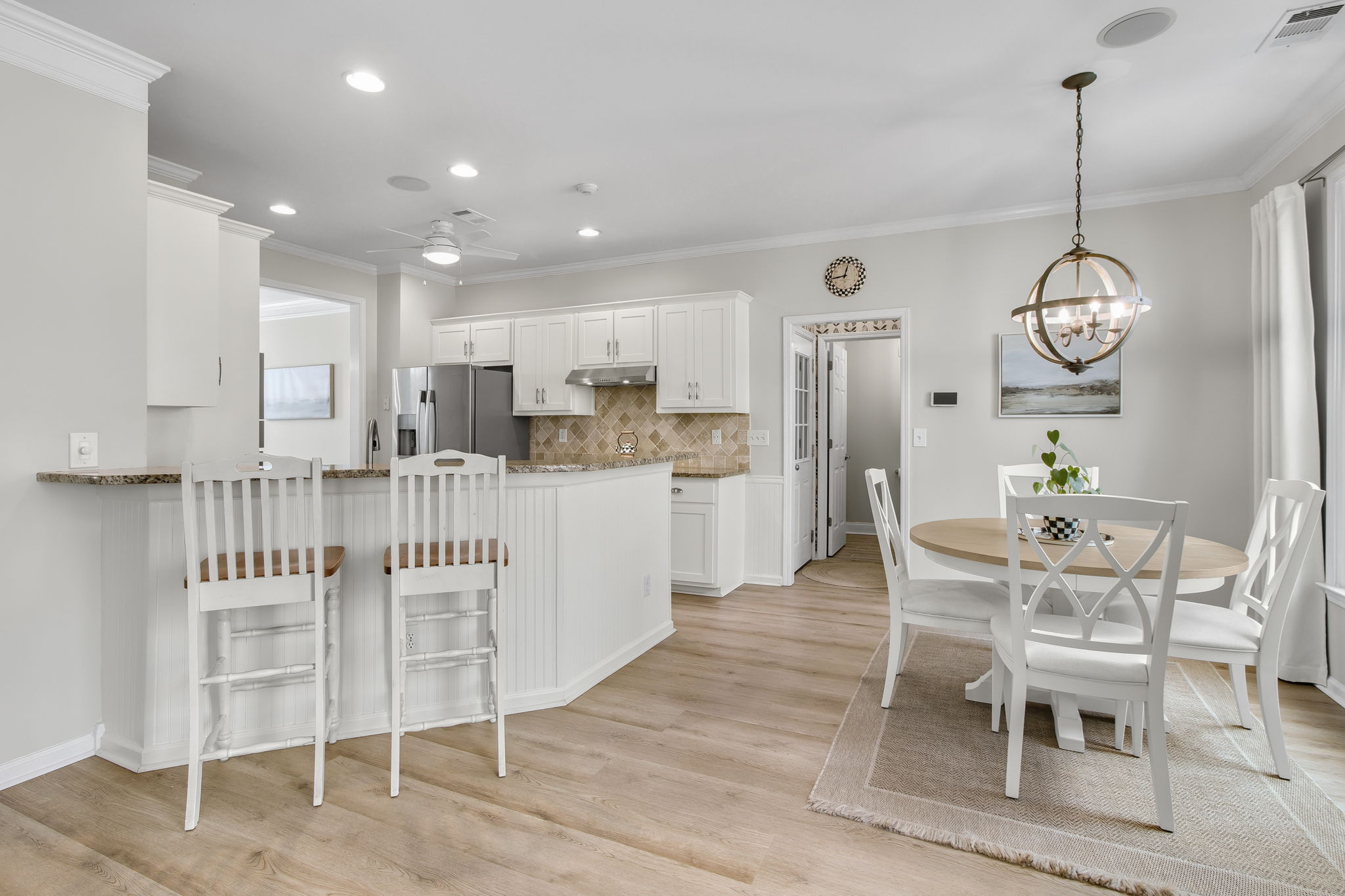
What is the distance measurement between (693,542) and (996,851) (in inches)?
116

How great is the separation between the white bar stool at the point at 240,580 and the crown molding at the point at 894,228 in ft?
12.2

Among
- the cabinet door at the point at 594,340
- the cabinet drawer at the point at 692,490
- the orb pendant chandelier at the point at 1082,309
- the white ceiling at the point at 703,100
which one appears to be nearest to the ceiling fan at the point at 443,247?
the white ceiling at the point at 703,100

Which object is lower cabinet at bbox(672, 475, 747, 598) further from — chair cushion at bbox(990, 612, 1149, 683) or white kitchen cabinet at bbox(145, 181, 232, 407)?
white kitchen cabinet at bbox(145, 181, 232, 407)

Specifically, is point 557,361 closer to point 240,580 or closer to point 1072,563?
point 240,580

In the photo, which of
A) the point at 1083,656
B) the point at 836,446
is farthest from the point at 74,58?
the point at 836,446

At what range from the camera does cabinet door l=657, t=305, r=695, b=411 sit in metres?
4.95

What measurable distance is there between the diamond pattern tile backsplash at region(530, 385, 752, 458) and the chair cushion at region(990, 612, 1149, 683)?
118 inches

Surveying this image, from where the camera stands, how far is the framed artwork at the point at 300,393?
274 inches

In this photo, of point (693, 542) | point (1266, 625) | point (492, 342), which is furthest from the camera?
point (492, 342)

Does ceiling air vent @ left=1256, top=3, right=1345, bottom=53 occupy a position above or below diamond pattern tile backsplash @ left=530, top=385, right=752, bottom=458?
above

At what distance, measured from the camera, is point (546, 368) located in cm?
546

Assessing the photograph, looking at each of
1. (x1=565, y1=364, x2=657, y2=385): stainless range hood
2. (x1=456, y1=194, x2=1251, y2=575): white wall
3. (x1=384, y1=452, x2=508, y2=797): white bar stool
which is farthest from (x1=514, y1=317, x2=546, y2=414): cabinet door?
(x1=384, y1=452, x2=508, y2=797): white bar stool

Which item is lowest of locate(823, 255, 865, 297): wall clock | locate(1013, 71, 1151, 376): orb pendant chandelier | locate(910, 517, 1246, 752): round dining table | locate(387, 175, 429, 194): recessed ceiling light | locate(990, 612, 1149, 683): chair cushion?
locate(990, 612, 1149, 683): chair cushion

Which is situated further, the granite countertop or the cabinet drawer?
the cabinet drawer
